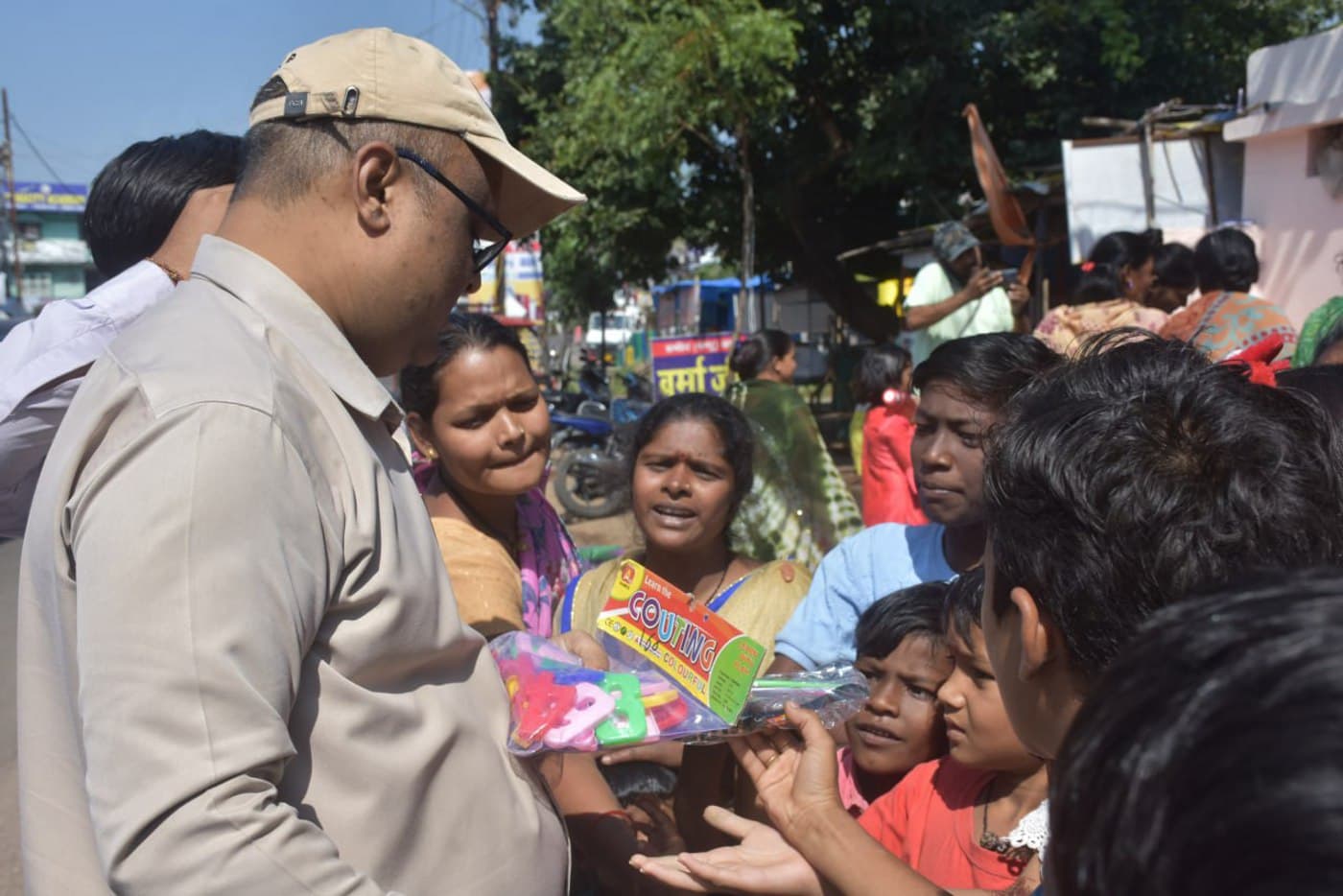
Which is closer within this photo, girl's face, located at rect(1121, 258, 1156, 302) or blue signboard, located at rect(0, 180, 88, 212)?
girl's face, located at rect(1121, 258, 1156, 302)

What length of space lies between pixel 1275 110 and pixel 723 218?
7.92 m

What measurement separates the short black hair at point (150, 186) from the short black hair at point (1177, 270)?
4.15 meters

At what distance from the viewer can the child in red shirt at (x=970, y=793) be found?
184 centimetres

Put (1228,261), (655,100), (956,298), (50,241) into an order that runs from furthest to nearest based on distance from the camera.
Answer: (50,241)
(655,100)
(956,298)
(1228,261)

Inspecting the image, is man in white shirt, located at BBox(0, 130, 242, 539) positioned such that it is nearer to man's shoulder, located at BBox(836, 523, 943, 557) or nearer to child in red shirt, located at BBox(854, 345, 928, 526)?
man's shoulder, located at BBox(836, 523, 943, 557)

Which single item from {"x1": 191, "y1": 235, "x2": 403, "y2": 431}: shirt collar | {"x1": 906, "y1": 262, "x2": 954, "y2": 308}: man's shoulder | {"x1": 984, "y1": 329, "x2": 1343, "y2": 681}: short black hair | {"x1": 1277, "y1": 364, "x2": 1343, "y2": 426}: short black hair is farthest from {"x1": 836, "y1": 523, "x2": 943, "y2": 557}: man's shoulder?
{"x1": 906, "y1": 262, "x2": 954, "y2": 308}: man's shoulder

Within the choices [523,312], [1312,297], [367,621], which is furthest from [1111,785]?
[523,312]

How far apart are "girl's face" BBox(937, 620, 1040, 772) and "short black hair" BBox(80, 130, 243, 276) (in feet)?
5.81

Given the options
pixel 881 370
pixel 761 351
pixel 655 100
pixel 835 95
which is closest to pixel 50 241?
pixel 835 95

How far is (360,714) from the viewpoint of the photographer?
114 cm

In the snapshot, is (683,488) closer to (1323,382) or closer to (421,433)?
(421,433)

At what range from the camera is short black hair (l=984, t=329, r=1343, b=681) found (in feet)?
3.40

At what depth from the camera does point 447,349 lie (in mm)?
2627

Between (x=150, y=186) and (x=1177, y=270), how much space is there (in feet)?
14.4
